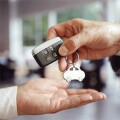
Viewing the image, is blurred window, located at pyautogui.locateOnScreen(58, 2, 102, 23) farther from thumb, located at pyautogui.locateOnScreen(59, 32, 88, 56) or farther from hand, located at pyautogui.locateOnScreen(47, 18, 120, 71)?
thumb, located at pyautogui.locateOnScreen(59, 32, 88, 56)

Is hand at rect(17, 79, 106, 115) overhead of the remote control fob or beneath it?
beneath

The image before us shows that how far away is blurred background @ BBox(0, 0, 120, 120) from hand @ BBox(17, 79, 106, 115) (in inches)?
63.8

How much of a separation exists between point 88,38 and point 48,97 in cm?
35

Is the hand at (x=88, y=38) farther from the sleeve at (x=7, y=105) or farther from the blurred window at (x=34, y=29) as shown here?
the blurred window at (x=34, y=29)

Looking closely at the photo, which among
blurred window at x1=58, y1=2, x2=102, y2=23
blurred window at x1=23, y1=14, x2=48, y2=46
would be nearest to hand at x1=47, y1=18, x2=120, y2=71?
blurred window at x1=58, y1=2, x2=102, y2=23

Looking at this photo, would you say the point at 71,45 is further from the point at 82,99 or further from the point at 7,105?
the point at 7,105

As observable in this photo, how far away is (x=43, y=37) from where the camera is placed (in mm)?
9961

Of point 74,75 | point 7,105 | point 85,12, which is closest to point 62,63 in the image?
point 74,75

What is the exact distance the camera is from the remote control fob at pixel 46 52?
1.14m

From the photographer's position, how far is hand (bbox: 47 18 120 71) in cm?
114

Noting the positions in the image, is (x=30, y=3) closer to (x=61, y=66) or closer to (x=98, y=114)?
(x=98, y=114)

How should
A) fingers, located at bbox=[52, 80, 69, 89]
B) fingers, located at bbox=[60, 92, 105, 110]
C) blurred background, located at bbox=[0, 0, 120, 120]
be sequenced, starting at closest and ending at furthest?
fingers, located at bbox=[60, 92, 105, 110]
fingers, located at bbox=[52, 80, 69, 89]
blurred background, located at bbox=[0, 0, 120, 120]

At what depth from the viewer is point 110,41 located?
4.49 feet

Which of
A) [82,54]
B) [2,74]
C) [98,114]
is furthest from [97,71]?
[82,54]
